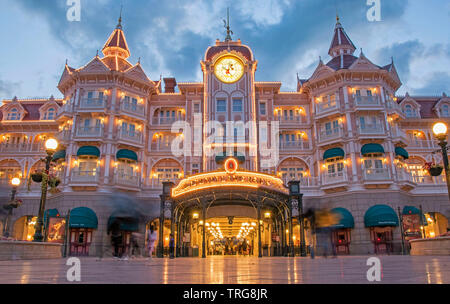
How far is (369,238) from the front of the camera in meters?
31.1

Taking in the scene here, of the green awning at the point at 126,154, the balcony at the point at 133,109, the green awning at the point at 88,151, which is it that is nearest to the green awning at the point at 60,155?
the green awning at the point at 88,151

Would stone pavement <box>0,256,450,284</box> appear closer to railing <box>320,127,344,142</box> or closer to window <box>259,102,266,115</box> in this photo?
railing <box>320,127,344,142</box>

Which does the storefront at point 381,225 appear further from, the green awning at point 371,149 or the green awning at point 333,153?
the green awning at point 333,153

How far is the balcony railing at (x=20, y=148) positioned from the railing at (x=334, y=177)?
32571mm

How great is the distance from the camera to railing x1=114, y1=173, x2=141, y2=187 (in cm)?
3394

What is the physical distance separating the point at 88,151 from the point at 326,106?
26146 mm

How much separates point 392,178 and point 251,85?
1811 centimetres

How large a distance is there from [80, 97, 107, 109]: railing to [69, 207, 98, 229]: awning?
1100cm

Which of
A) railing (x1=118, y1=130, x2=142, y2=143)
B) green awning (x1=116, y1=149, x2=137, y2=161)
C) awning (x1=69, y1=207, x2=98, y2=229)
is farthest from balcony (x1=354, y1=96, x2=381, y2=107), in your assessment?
awning (x1=69, y1=207, x2=98, y2=229)

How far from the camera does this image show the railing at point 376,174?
32.7m
